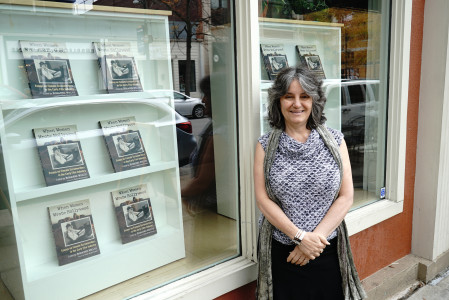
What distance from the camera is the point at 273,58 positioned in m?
2.43

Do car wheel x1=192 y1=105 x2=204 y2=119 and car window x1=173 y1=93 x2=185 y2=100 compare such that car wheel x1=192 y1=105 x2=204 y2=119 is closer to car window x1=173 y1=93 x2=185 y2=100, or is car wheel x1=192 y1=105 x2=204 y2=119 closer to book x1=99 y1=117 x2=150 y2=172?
car window x1=173 y1=93 x2=185 y2=100

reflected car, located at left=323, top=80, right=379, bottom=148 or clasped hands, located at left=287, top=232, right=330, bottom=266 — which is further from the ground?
reflected car, located at left=323, top=80, right=379, bottom=148

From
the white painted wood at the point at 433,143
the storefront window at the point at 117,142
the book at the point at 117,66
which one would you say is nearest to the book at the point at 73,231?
the storefront window at the point at 117,142

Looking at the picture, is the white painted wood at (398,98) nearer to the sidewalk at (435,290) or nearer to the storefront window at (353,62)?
the storefront window at (353,62)

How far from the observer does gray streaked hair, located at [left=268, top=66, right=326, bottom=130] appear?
166 cm

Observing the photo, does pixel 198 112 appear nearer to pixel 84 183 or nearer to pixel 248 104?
pixel 248 104

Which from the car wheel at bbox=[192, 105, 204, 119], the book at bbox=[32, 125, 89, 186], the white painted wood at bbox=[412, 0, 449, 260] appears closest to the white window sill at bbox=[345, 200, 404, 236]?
the white painted wood at bbox=[412, 0, 449, 260]

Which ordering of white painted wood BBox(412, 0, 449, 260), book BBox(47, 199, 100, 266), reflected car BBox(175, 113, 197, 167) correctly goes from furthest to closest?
white painted wood BBox(412, 0, 449, 260)
reflected car BBox(175, 113, 197, 167)
book BBox(47, 199, 100, 266)

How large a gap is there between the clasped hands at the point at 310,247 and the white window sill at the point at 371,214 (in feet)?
3.24

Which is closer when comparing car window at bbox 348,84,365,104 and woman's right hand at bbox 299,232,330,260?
woman's right hand at bbox 299,232,330,260

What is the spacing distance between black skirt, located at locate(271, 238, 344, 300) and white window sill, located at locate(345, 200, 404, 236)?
0.84 m

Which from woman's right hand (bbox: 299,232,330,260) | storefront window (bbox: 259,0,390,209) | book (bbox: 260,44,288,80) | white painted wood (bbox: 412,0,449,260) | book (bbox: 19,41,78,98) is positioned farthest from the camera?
white painted wood (bbox: 412,0,449,260)

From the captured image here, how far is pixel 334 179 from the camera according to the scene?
5.50 ft

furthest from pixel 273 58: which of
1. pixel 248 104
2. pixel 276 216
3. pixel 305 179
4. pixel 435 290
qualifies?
pixel 435 290
